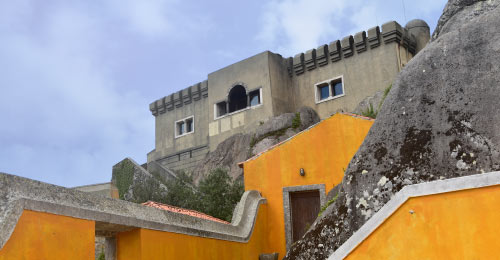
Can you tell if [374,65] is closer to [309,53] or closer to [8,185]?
[309,53]

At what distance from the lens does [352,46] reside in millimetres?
23859

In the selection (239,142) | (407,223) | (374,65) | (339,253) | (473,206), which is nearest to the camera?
(473,206)

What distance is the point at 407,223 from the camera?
469cm

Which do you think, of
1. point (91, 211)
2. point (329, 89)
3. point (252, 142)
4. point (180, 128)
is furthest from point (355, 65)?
point (91, 211)

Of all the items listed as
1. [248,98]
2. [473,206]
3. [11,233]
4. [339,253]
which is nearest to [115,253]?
[11,233]

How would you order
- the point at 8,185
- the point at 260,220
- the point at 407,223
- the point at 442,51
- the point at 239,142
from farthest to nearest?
the point at 239,142 < the point at 260,220 < the point at 442,51 < the point at 8,185 < the point at 407,223

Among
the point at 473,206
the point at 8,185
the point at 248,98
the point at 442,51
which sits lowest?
the point at 473,206

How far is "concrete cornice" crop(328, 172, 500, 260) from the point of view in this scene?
4.32 meters

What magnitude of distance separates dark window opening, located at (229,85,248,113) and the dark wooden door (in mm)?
15505

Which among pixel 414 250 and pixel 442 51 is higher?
pixel 442 51

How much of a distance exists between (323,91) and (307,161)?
13.6m

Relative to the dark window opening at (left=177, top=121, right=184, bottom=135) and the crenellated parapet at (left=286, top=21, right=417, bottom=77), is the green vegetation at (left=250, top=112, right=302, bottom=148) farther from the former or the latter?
the dark window opening at (left=177, top=121, right=184, bottom=135)

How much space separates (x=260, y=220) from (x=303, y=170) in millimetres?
1629

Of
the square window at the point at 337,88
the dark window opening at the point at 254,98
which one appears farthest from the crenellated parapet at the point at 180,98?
the square window at the point at 337,88
